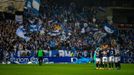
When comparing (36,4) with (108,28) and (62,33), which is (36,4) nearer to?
(62,33)

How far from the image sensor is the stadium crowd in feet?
178

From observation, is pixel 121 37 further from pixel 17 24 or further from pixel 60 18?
pixel 17 24

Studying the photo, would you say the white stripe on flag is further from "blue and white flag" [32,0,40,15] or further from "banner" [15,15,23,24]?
"banner" [15,15,23,24]

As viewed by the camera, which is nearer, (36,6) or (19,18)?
(19,18)

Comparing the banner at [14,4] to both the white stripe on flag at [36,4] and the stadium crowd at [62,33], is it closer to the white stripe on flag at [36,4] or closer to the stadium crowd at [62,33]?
the stadium crowd at [62,33]

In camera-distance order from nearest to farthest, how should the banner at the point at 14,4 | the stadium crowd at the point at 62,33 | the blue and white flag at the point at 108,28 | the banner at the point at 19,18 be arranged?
the stadium crowd at the point at 62,33 < the banner at the point at 14,4 < the banner at the point at 19,18 < the blue and white flag at the point at 108,28

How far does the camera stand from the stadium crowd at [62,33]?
54375mm

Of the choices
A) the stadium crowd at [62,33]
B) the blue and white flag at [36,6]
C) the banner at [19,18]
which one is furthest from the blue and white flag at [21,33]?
the blue and white flag at [36,6]

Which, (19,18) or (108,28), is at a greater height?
(19,18)

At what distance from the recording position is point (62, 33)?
192 ft

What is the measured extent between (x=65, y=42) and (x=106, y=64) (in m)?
16.8

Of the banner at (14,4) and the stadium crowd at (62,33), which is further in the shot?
the banner at (14,4)

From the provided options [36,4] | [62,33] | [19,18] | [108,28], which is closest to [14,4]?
[19,18]

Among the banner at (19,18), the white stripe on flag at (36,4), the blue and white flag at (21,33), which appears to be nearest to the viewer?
the blue and white flag at (21,33)
